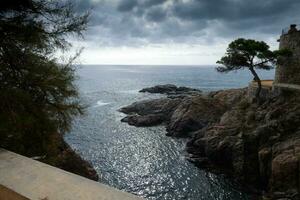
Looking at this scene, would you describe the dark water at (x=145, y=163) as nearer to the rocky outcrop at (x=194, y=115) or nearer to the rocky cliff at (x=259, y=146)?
the rocky cliff at (x=259, y=146)

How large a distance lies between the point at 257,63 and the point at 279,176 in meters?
18.5

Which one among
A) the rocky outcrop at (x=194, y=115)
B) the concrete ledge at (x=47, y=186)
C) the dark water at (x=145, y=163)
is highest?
the concrete ledge at (x=47, y=186)

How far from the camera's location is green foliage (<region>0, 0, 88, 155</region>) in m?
11.0

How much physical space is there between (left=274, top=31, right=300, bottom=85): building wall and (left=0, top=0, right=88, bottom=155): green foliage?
1233 inches

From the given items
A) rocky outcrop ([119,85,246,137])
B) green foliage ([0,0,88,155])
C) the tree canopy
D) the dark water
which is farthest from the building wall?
green foliage ([0,0,88,155])

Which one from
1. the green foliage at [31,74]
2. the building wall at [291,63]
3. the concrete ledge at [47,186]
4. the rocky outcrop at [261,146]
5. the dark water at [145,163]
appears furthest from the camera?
the building wall at [291,63]

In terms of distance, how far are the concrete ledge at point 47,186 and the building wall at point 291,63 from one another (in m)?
38.4

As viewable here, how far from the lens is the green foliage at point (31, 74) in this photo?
11.0 metres

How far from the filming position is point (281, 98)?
3525 cm

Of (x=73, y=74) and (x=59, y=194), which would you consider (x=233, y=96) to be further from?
(x=59, y=194)

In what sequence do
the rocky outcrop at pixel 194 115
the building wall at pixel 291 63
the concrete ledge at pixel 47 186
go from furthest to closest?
the rocky outcrop at pixel 194 115 < the building wall at pixel 291 63 < the concrete ledge at pixel 47 186

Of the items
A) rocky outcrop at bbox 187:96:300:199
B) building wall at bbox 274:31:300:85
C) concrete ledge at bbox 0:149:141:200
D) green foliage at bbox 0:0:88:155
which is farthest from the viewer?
building wall at bbox 274:31:300:85

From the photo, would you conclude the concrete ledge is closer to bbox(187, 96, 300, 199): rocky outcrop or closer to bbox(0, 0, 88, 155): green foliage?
bbox(0, 0, 88, 155): green foliage

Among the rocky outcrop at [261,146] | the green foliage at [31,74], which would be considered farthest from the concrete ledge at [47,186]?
the rocky outcrop at [261,146]
